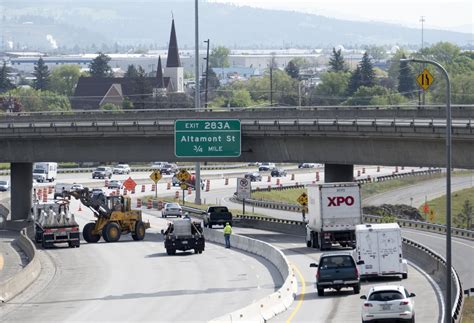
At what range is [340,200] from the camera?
64875mm

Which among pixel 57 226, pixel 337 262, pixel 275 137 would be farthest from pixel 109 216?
pixel 337 262

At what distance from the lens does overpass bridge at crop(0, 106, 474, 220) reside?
69500 millimetres

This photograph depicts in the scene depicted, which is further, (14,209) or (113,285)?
(14,209)

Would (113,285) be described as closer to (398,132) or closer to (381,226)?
(381,226)

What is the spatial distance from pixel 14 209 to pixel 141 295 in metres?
46.1

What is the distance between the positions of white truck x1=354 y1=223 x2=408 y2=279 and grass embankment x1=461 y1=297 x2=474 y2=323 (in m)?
4.86

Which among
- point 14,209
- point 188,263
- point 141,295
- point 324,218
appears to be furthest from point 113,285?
point 14,209

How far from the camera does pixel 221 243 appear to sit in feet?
247

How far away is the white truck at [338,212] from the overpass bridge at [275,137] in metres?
5.54

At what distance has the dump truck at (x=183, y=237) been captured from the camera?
6688 cm

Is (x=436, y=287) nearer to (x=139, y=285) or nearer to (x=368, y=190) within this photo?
(x=139, y=285)

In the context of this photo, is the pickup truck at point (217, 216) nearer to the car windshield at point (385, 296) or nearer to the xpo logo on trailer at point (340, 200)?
the xpo logo on trailer at point (340, 200)

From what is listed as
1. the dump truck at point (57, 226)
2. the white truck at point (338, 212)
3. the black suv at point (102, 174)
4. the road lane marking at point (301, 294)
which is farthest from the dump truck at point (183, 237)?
the black suv at point (102, 174)

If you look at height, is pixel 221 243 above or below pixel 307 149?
below
